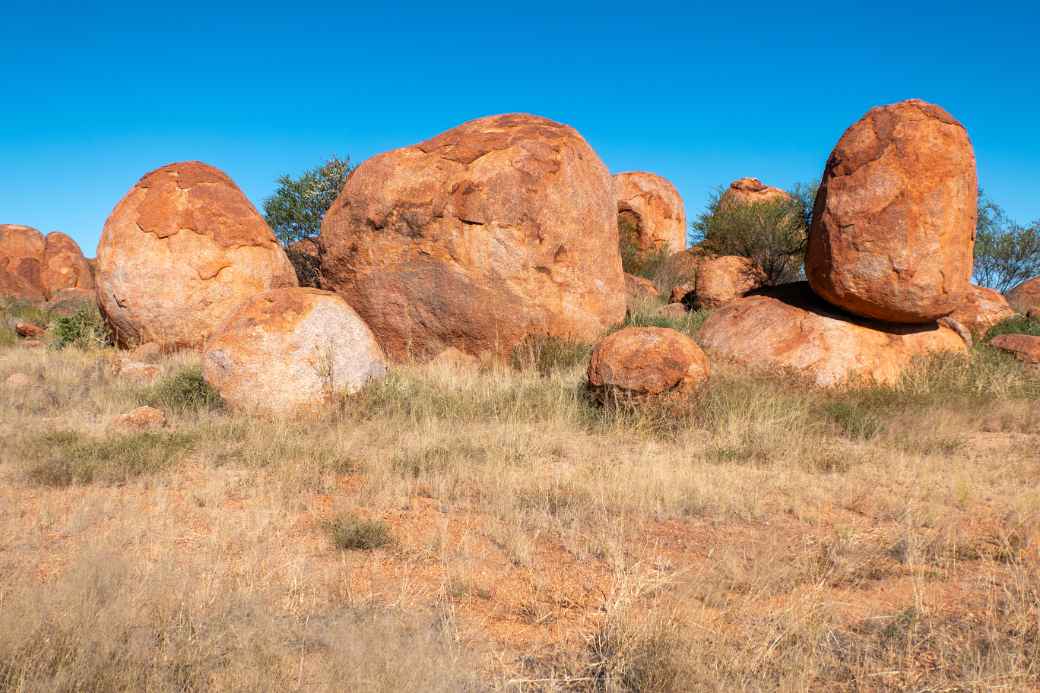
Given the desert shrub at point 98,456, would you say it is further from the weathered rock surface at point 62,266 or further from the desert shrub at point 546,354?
the weathered rock surface at point 62,266

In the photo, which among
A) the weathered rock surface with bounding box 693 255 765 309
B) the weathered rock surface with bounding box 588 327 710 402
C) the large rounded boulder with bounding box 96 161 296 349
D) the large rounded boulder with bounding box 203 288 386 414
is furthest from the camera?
the weathered rock surface with bounding box 693 255 765 309

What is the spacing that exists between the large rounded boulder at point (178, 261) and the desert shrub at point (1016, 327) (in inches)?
359

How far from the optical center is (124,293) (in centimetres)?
999

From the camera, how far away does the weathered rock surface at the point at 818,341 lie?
7.79 metres

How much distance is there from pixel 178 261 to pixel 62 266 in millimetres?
16258

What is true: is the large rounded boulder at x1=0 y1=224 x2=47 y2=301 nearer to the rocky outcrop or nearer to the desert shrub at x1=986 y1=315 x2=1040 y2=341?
the rocky outcrop

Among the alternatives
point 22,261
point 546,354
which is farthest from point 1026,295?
point 22,261

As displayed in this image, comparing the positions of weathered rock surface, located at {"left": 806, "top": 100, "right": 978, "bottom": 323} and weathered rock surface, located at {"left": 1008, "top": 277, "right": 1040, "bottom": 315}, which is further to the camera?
weathered rock surface, located at {"left": 1008, "top": 277, "right": 1040, "bottom": 315}

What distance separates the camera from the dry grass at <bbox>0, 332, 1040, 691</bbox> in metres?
2.83

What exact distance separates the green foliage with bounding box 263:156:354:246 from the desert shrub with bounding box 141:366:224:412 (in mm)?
8783

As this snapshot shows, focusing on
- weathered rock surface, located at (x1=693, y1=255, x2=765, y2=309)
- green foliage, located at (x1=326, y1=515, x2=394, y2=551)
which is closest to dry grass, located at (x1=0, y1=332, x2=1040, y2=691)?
green foliage, located at (x1=326, y1=515, x2=394, y2=551)

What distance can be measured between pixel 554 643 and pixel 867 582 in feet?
5.19

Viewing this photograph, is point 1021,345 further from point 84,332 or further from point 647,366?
point 84,332

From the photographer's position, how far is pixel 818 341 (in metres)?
7.92
